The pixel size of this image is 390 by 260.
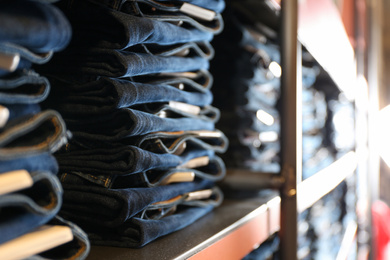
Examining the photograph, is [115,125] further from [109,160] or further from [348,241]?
[348,241]

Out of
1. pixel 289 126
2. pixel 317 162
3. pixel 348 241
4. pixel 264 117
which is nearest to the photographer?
pixel 289 126

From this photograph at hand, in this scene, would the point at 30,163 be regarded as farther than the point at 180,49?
No

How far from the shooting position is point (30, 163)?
1.14ft

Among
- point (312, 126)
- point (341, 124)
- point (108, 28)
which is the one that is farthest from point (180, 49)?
point (341, 124)

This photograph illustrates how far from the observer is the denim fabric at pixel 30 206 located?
1.05 ft

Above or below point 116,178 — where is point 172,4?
above

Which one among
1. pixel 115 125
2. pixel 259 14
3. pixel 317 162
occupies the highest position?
pixel 259 14

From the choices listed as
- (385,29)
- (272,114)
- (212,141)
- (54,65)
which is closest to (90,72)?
(54,65)

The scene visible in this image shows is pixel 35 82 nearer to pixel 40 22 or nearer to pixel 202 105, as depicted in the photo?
pixel 40 22

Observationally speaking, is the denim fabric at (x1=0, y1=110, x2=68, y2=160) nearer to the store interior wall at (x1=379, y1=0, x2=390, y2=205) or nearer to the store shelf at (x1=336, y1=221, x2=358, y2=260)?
the store shelf at (x1=336, y1=221, x2=358, y2=260)

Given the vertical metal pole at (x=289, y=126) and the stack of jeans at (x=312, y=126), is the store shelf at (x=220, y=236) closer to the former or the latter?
the vertical metal pole at (x=289, y=126)

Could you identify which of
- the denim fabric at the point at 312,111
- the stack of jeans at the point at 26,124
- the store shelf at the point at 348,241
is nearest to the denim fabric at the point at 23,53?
the stack of jeans at the point at 26,124

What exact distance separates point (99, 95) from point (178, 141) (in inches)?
6.5

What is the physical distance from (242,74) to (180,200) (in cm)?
48
